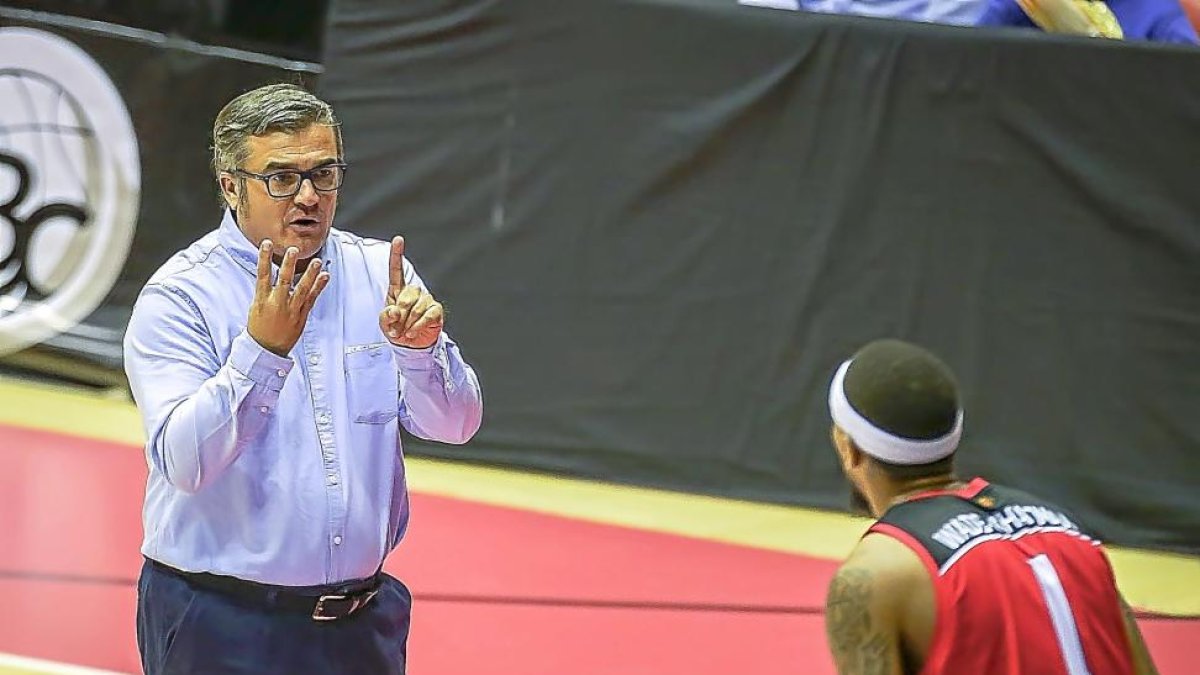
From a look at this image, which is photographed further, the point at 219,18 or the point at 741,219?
the point at 219,18

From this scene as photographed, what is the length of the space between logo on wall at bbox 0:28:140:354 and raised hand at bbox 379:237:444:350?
6.07 m

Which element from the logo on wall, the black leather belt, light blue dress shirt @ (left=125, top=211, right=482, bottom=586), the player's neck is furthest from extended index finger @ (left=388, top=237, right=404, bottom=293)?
the logo on wall

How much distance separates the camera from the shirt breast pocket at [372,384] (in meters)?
3.61

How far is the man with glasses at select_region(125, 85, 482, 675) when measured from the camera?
3465 millimetres

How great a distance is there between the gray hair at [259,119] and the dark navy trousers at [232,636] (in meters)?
0.91

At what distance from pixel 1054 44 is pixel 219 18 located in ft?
14.7

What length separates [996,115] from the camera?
7.80 m

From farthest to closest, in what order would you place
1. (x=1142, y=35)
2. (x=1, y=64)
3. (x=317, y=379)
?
1. (x=1, y=64)
2. (x=1142, y=35)
3. (x=317, y=379)

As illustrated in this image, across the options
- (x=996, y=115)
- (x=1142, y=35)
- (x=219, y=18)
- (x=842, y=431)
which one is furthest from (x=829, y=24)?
(x=842, y=431)

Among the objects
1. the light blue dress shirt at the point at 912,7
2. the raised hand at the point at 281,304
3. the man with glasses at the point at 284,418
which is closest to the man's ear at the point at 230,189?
the man with glasses at the point at 284,418

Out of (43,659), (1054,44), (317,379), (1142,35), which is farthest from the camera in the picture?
(1142,35)

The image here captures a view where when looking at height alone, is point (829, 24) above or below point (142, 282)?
above

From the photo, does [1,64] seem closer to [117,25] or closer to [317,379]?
[117,25]

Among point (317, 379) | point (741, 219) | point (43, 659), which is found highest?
point (317, 379)
